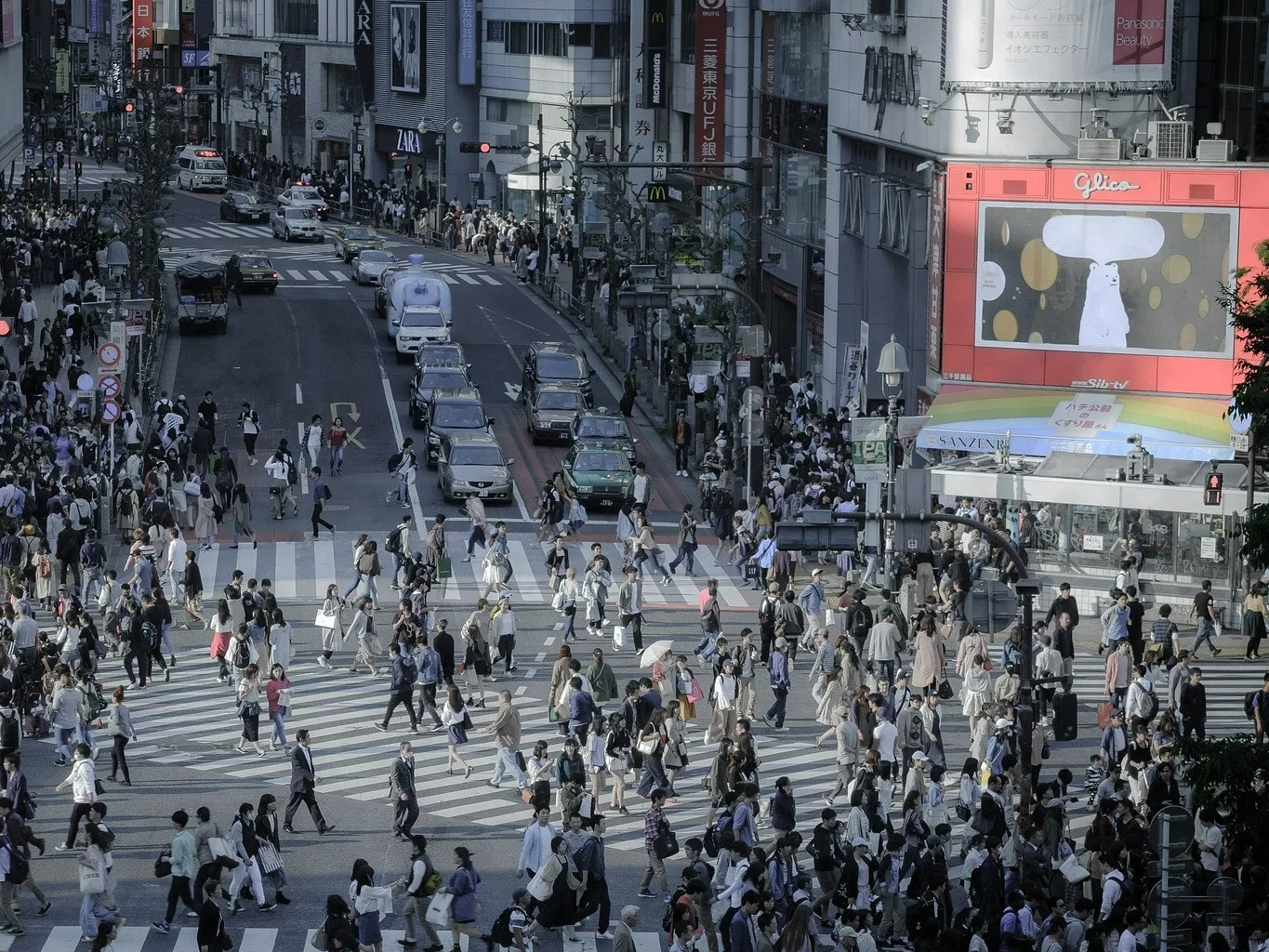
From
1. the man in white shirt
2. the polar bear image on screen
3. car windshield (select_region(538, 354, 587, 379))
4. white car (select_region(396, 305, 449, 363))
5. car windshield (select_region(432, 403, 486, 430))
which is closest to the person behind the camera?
the man in white shirt

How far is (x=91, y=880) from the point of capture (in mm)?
23312

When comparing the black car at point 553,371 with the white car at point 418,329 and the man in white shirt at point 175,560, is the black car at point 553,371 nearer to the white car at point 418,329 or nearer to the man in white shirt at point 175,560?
the white car at point 418,329

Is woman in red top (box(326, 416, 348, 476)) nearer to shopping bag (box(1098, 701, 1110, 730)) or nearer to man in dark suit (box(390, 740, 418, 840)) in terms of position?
shopping bag (box(1098, 701, 1110, 730))

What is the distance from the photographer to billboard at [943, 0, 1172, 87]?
43.4 m

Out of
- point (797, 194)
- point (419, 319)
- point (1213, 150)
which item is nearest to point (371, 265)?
point (419, 319)

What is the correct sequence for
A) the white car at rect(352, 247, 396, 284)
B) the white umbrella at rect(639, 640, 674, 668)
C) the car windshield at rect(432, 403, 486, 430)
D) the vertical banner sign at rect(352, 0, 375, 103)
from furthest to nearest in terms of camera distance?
the vertical banner sign at rect(352, 0, 375, 103), the white car at rect(352, 247, 396, 284), the car windshield at rect(432, 403, 486, 430), the white umbrella at rect(639, 640, 674, 668)

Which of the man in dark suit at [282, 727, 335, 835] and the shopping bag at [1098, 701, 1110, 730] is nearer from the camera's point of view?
the man in dark suit at [282, 727, 335, 835]

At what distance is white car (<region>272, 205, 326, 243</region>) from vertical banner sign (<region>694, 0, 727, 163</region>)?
2641cm

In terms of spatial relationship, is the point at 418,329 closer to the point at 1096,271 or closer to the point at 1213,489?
the point at 1096,271

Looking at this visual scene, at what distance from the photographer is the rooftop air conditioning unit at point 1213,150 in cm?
4175

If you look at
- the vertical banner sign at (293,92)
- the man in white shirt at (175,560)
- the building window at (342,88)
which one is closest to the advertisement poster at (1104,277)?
the man in white shirt at (175,560)

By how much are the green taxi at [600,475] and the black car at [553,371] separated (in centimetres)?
719

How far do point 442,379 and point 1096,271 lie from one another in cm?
1845

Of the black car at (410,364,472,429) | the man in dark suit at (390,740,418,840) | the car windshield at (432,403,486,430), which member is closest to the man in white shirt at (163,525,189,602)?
the man in dark suit at (390,740,418,840)
